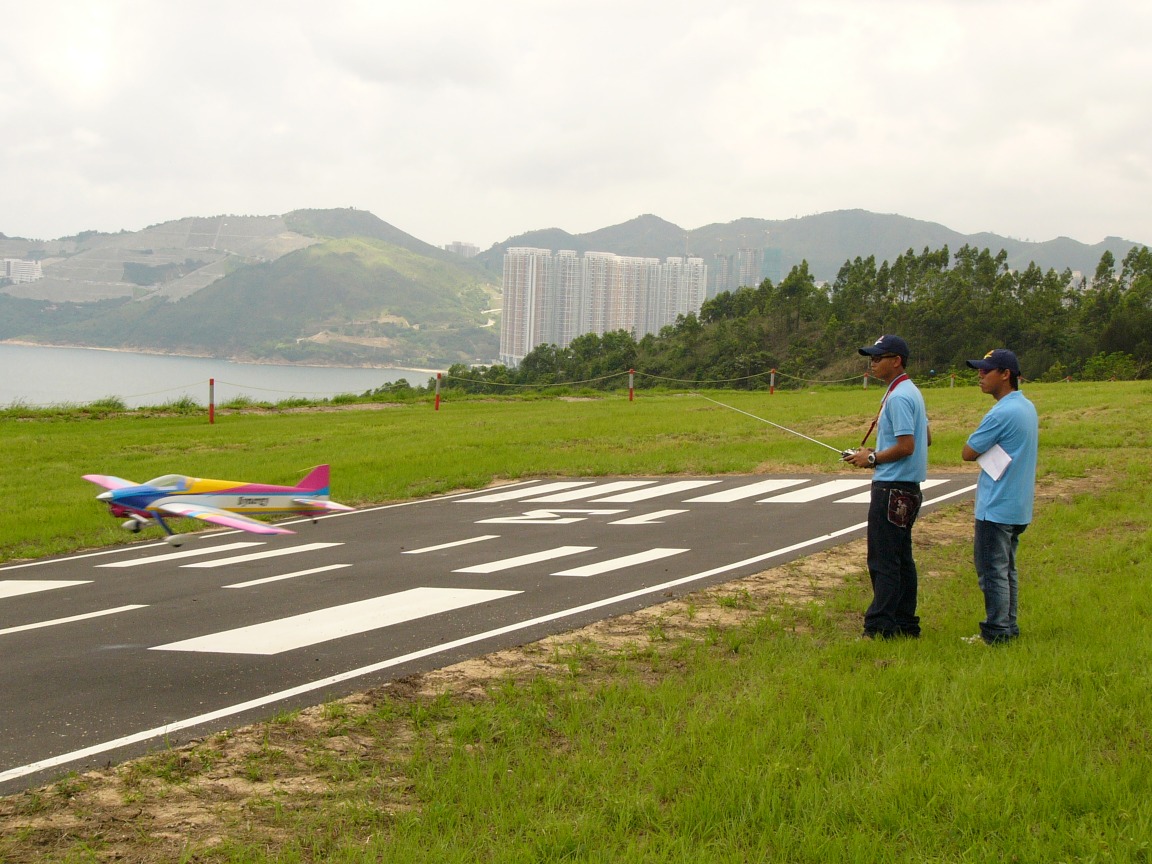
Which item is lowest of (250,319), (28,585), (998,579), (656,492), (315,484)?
(28,585)

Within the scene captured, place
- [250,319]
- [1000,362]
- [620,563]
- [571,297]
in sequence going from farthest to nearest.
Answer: [250,319], [571,297], [620,563], [1000,362]

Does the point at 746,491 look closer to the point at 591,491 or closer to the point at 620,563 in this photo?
the point at 591,491

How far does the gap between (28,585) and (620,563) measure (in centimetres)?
631

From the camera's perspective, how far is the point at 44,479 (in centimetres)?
1742

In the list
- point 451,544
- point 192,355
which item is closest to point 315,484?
point 451,544

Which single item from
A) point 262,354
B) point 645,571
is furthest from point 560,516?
point 262,354

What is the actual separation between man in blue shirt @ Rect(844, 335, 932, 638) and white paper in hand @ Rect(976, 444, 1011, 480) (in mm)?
428

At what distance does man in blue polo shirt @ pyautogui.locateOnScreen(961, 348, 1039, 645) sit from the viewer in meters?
6.99

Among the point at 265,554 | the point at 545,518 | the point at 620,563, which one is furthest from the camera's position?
the point at 545,518

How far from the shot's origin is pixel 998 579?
7.00 meters

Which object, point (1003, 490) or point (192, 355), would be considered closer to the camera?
point (1003, 490)

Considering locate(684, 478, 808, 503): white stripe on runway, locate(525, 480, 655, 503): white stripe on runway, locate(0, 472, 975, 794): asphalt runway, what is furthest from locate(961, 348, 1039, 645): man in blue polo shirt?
locate(525, 480, 655, 503): white stripe on runway

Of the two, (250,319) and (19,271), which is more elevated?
(19,271)

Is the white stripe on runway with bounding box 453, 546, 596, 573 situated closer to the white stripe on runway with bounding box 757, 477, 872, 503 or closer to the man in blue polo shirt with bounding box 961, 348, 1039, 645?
the white stripe on runway with bounding box 757, 477, 872, 503
